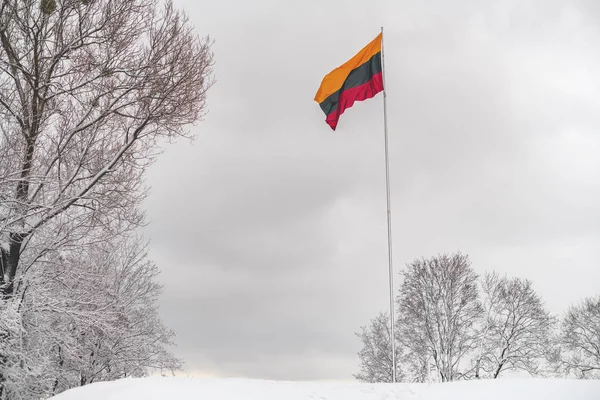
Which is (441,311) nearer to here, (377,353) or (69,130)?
(377,353)

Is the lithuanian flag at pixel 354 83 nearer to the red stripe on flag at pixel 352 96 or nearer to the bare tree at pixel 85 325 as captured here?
the red stripe on flag at pixel 352 96

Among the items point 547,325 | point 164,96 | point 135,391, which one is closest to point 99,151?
point 164,96

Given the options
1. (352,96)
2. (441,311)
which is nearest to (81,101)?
(352,96)

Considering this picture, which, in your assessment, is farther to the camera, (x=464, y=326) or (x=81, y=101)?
(x=464, y=326)

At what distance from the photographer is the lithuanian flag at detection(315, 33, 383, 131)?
15617 millimetres

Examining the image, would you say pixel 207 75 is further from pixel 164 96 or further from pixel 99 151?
pixel 99 151

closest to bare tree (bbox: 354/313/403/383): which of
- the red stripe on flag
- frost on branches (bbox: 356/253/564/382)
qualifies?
frost on branches (bbox: 356/253/564/382)

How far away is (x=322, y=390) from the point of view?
1108 centimetres

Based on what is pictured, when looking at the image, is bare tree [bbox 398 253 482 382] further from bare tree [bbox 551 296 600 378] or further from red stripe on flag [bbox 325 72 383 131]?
red stripe on flag [bbox 325 72 383 131]

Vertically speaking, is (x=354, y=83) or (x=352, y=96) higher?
(x=354, y=83)

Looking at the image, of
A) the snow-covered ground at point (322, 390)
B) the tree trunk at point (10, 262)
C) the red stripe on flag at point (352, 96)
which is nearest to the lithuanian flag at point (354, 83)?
the red stripe on flag at point (352, 96)

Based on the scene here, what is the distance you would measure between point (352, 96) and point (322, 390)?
826 cm

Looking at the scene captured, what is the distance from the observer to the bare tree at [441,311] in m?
30.4

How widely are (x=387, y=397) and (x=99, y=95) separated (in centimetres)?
1101
